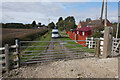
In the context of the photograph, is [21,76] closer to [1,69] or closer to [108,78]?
[1,69]

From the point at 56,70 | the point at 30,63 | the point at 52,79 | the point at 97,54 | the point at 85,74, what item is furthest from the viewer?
the point at 97,54

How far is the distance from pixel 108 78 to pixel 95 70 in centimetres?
66

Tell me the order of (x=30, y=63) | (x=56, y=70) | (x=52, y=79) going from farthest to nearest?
(x=30, y=63) < (x=56, y=70) < (x=52, y=79)

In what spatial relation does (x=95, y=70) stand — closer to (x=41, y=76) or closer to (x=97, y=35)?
(x=41, y=76)

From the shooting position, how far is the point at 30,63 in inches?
194

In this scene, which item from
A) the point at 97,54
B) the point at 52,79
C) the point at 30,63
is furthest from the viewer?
the point at 97,54

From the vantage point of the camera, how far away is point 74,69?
14.0 feet

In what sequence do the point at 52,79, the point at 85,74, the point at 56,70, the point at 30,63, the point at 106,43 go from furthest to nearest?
the point at 106,43, the point at 30,63, the point at 56,70, the point at 85,74, the point at 52,79

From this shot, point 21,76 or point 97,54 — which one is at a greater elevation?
point 97,54

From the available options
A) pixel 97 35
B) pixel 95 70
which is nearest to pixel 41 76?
pixel 95 70

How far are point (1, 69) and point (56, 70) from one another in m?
2.29

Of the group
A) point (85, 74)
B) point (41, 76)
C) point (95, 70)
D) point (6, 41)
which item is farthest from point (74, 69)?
point (6, 41)

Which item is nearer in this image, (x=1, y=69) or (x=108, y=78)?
(x=108, y=78)

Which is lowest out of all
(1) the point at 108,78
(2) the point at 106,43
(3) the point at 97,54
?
(1) the point at 108,78
